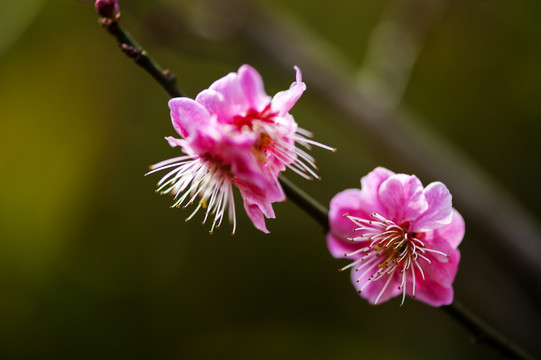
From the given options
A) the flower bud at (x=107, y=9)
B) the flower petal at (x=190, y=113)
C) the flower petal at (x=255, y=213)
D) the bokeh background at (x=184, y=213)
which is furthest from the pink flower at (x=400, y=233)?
the bokeh background at (x=184, y=213)

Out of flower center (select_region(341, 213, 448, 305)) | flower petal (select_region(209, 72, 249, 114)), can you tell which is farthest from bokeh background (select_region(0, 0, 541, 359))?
flower petal (select_region(209, 72, 249, 114))

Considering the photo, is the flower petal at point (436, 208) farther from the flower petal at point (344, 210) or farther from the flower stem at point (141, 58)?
the flower stem at point (141, 58)

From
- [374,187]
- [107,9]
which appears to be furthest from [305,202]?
[107,9]

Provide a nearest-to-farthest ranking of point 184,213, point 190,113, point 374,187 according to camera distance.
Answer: point 190,113 → point 374,187 → point 184,213

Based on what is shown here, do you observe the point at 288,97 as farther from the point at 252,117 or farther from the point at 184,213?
the point at 184,213

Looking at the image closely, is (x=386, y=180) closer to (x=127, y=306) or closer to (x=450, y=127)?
(x=450, y=127)

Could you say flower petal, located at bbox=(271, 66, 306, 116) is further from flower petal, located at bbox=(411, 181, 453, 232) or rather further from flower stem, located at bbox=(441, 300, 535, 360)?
flower stem, located at bbox=(441, 300, 535, 360)

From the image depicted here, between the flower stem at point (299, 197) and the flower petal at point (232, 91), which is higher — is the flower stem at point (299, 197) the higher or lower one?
the lower one
